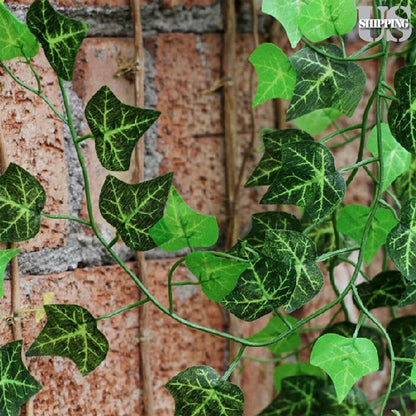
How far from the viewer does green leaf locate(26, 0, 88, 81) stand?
0.53 metres

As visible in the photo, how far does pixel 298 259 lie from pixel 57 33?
26 centimetres

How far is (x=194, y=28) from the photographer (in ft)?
2.40

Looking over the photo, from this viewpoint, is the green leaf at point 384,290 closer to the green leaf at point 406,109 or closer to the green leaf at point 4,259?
the green leaf at point 406,109

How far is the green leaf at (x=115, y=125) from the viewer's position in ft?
1.80

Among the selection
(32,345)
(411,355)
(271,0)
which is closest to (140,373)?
(32,345)

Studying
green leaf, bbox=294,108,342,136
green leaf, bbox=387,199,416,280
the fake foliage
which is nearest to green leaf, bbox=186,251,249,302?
the fake foliage

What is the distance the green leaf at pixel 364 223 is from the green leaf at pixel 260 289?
0.14 metres

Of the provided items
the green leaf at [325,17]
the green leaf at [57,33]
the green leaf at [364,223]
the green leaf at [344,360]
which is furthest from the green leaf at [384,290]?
the green leaf at [57,33]

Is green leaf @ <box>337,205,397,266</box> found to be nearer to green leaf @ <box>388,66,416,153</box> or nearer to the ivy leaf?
green leaf @ <box>388,66,416,153</box>

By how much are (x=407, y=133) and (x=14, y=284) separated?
1.15 ft

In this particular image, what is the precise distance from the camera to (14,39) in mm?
555

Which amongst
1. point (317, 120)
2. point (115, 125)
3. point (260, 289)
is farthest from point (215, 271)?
point (317, 120)

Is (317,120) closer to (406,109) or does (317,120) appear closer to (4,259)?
(406,109)

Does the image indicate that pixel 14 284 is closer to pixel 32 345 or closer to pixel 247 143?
pixel 32 345
